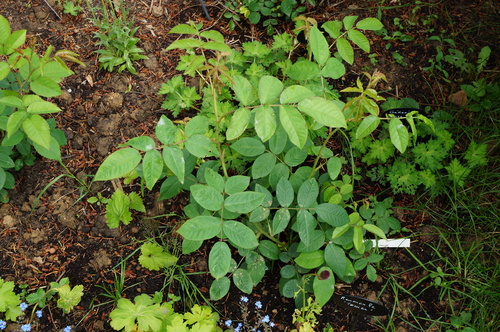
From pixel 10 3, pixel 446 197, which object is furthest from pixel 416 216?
pixel 10 3

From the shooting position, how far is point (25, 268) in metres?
2.24

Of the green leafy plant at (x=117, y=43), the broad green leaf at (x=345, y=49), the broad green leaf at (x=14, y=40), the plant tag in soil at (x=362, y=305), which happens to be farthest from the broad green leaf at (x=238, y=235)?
the green leafy plant at (x=117, y=43)

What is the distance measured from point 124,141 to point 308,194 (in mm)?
1255

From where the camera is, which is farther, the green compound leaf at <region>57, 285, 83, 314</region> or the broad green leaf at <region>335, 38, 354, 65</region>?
the green compound leaf at <region>57, 285, 83, 314</region>

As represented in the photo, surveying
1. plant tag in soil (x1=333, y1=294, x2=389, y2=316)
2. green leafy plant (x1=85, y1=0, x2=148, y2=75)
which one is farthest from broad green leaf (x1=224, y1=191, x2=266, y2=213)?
green leafy plant (x1=85, y1=0, x2=148, y2=75)

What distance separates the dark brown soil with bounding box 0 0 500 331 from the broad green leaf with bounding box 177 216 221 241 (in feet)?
2.55

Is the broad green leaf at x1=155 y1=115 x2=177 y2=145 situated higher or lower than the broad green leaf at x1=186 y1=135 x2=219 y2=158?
higher

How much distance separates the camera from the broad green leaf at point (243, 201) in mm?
1590

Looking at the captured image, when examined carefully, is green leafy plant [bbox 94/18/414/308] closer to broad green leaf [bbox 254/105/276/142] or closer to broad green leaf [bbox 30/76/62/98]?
broad green leaf [bbox 254/105/276/142]

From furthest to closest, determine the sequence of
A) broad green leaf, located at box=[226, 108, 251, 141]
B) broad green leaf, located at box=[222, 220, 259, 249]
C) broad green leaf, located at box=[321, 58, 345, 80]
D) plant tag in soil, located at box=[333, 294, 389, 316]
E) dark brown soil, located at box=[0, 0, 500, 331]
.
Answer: dark brown soil, located at box=[0, 0, 500, 331], plant tag in soil, located at box=[333, 294, 389, 316], broad green leaf, located at box=[321, 58, 345, 80], broad green leaf, located at box=[222, 220, 259, 249], broad green leaf, located at box=[226, 108, 251, 141]

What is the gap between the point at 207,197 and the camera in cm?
159

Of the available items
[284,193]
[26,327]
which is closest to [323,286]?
[284,193]

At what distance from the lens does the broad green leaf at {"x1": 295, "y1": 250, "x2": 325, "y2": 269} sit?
1918mm

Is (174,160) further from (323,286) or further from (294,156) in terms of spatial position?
(323,286)
